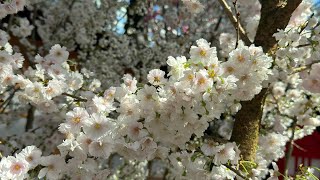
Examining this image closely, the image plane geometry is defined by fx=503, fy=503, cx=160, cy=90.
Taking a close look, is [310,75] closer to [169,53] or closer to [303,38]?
[303,38]

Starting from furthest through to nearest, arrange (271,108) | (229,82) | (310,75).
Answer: (271,108) < (310,75) < (229,82)

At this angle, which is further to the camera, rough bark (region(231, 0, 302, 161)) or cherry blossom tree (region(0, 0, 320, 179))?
rough bark (region(231, 0, 302, 161))

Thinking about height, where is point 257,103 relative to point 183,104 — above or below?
above

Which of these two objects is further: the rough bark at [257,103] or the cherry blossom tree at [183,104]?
the rough bark at [257,103]

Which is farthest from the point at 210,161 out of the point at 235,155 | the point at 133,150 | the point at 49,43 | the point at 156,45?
the point at 49,43

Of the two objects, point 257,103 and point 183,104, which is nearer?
point 183,104

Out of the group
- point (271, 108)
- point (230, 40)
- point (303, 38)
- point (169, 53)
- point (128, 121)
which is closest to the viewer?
point (128, 121)

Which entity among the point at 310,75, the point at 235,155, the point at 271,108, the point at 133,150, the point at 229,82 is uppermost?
the point at 271,108

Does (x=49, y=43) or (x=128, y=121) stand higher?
(x=49, y=43)
